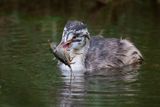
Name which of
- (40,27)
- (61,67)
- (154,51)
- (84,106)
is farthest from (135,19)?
(84,106)

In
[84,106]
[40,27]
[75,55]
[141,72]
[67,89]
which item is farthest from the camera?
[40,27]

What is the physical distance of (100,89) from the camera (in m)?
9.77

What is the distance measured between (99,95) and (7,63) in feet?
8.57

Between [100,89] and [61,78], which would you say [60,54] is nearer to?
[61,78]

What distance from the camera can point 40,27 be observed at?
53.0 ft

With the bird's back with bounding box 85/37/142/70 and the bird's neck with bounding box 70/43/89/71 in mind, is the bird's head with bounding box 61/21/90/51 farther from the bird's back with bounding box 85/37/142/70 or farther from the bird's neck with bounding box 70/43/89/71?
the bird's back with bounding box 85/37/142/70

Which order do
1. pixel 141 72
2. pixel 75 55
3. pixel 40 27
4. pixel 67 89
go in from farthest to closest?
pixel 40 27 → pixel 75 55 → pixel 141 72 → pixel 67 89

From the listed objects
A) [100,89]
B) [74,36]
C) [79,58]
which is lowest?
[100,89]

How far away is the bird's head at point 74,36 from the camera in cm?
1116

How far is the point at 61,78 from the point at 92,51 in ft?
5.31

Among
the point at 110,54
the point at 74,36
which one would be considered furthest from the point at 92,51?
the point at 74,36

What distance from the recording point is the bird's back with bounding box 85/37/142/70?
1180 centimetres

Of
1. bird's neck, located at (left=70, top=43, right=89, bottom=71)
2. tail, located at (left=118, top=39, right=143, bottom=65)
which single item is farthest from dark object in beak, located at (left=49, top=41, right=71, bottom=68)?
tail, located at (left=118, top=39, right=143, bottom=65)

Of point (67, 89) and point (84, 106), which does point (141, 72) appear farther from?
point (84, 106)
